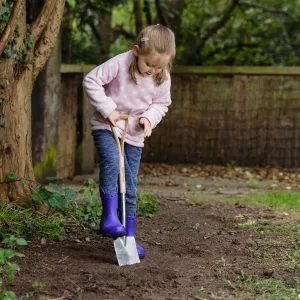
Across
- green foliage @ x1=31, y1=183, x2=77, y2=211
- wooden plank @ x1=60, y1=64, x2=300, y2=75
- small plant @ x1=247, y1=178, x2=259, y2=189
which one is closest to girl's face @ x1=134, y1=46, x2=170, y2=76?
green foliage @ x1=31, y1=183, x2=77, y2=211

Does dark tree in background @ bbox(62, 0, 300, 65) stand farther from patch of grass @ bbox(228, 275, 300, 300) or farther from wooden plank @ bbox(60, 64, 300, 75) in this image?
patch of grass @ bbox(228, 275, 300, 300)

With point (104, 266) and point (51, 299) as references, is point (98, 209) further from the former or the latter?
point (51, 299)

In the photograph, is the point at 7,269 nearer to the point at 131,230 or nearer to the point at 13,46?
the point at 131,230

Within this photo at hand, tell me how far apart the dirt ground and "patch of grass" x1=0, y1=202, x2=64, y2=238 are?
0.14m

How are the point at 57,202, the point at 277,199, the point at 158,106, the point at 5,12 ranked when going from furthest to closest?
the point at 277,199 < the point at 57,202 < the point at 5,12 < the point at 158,106

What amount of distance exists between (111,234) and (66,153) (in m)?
4.16

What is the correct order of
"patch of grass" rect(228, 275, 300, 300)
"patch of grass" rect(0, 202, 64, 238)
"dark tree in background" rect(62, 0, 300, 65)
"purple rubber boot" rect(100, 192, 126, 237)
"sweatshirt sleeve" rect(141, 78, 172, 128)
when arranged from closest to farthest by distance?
1. "patch of grass" rect(228, 275, 300, 300)
2. "purple rubber boot" rect(100, 192, 126, 237)
3. "sweatshirt sleeve" rect(141, 78, 172, 128)
4. "patch of grass" rect(0, 202, 64, 238)
5. "dark tree in background" rect(62, 0, 300, 65)

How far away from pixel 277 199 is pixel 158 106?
2.80 m

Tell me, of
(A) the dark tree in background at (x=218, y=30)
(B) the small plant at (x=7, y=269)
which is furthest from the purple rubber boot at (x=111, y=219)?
(A) the dark tree in background at (x=218, y=30)

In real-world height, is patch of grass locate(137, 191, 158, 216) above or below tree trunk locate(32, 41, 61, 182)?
below

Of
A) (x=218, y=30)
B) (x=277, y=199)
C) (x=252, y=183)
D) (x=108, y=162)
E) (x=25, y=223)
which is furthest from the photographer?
(x=218, y=30)

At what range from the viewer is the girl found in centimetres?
493

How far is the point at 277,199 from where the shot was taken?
7.66 m

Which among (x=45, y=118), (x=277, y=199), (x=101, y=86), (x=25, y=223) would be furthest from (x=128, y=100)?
(x=45, y=118)
